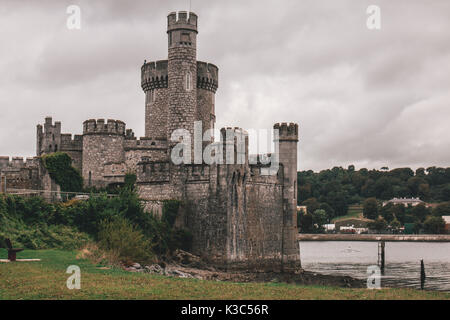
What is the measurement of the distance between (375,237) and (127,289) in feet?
449

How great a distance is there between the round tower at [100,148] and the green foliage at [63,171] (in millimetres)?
2271

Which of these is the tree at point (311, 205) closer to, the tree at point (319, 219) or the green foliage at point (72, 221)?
the tree at point (319, 219)

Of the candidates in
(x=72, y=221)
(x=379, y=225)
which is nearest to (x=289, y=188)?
(x=72, y=221)

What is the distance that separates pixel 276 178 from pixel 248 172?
15.3 ft

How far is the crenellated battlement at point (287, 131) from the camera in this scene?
50.9 m

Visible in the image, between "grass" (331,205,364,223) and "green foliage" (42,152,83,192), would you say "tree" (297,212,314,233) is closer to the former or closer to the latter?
"grass" (331,205,364,223)

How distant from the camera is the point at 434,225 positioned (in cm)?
15488

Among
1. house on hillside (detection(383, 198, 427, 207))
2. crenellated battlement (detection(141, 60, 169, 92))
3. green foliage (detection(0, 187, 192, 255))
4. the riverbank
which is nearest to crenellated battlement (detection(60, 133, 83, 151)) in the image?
crenellated battlement (detection(141, 60, 169, 92))

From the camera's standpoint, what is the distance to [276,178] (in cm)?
4919

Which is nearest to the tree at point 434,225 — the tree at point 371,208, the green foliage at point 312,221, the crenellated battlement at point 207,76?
the tree at point 371,208

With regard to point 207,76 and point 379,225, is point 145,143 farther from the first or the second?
point 379,225

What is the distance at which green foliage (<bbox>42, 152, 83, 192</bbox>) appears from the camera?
47906 mm

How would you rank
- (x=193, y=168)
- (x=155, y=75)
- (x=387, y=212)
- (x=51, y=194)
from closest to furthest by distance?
(x=51, y=194)
(x=193, y=168)
(x=155, y=75)
(x=387, y=212)
